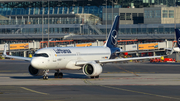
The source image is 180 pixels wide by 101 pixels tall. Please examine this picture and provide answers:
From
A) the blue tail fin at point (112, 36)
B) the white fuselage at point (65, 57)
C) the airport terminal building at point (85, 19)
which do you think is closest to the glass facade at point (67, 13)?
the airport terminal building at point (85, 19)

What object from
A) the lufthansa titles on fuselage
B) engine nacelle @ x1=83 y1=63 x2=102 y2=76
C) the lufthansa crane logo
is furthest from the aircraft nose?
the lufthansa crane logo

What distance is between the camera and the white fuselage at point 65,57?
41.0m

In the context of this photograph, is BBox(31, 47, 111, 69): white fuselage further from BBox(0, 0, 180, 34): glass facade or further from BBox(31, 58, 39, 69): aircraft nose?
BBox(0, 0, 180, 34): glass facade

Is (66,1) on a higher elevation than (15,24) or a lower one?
higher

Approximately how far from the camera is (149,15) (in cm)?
14925

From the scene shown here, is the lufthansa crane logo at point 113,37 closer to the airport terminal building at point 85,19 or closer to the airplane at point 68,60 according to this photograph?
the airplane at point 68,60

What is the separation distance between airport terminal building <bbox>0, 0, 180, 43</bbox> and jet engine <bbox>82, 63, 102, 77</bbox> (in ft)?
293

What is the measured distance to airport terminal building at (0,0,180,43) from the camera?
142 metres

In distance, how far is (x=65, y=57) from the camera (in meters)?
43.7

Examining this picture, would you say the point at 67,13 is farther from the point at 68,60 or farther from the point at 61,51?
the point at 61,51

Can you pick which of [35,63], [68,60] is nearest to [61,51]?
[68,60]
